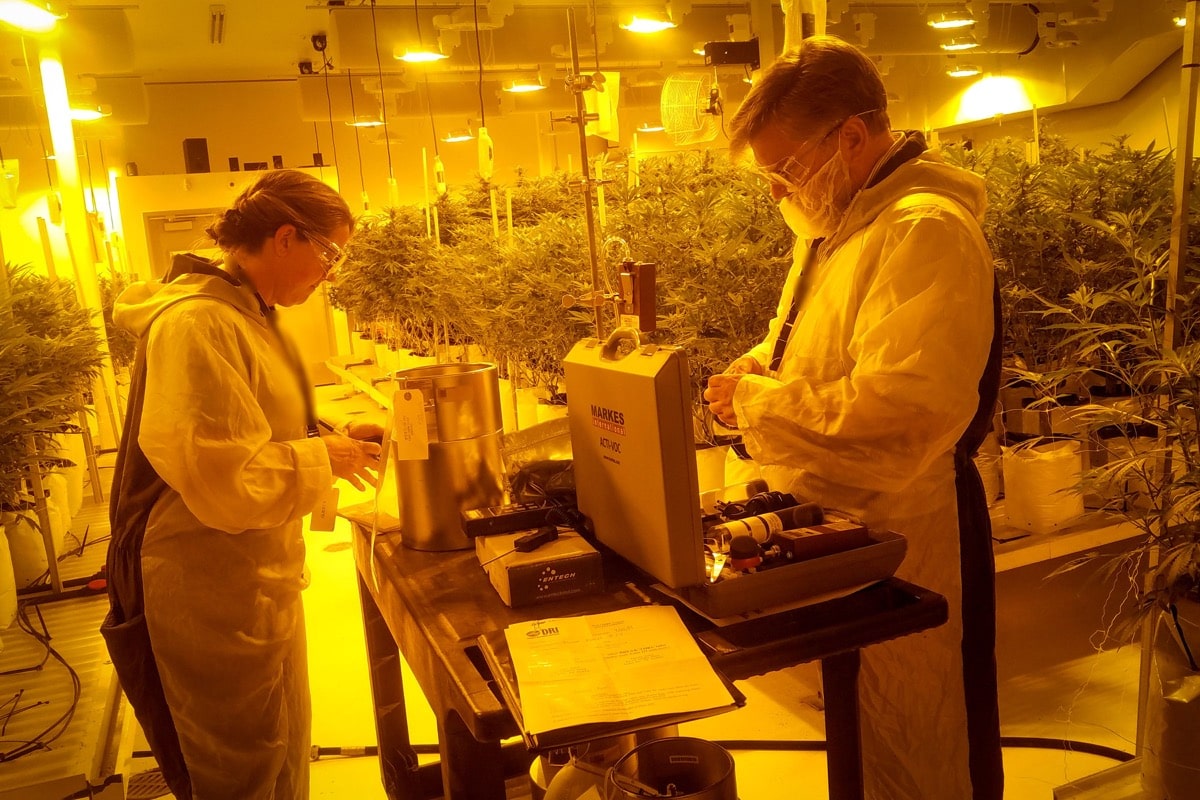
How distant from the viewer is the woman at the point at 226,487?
1.47m

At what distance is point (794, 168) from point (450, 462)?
2.44ft

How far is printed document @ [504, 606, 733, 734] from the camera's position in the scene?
0.92 metres

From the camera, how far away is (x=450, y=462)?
1.47m

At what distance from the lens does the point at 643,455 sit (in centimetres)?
111

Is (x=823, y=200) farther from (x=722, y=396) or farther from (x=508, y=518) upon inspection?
(x=508, y=518)

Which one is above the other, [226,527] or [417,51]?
[417,51]

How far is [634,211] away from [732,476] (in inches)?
50.7

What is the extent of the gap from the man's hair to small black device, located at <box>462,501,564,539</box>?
0.71 metres

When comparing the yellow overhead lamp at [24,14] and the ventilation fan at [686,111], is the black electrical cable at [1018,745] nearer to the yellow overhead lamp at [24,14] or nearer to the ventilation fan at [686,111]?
the ventilation fan at [686,111]

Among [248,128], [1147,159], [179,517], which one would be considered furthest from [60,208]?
[248,128]

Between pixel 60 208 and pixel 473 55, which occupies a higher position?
pixel 473 55

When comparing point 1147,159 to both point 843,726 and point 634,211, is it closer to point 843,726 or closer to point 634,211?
point 634,211

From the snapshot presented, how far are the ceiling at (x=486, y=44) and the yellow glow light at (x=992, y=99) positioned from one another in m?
0.19

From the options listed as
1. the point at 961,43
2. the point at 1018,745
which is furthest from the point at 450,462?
the point at 961,43
